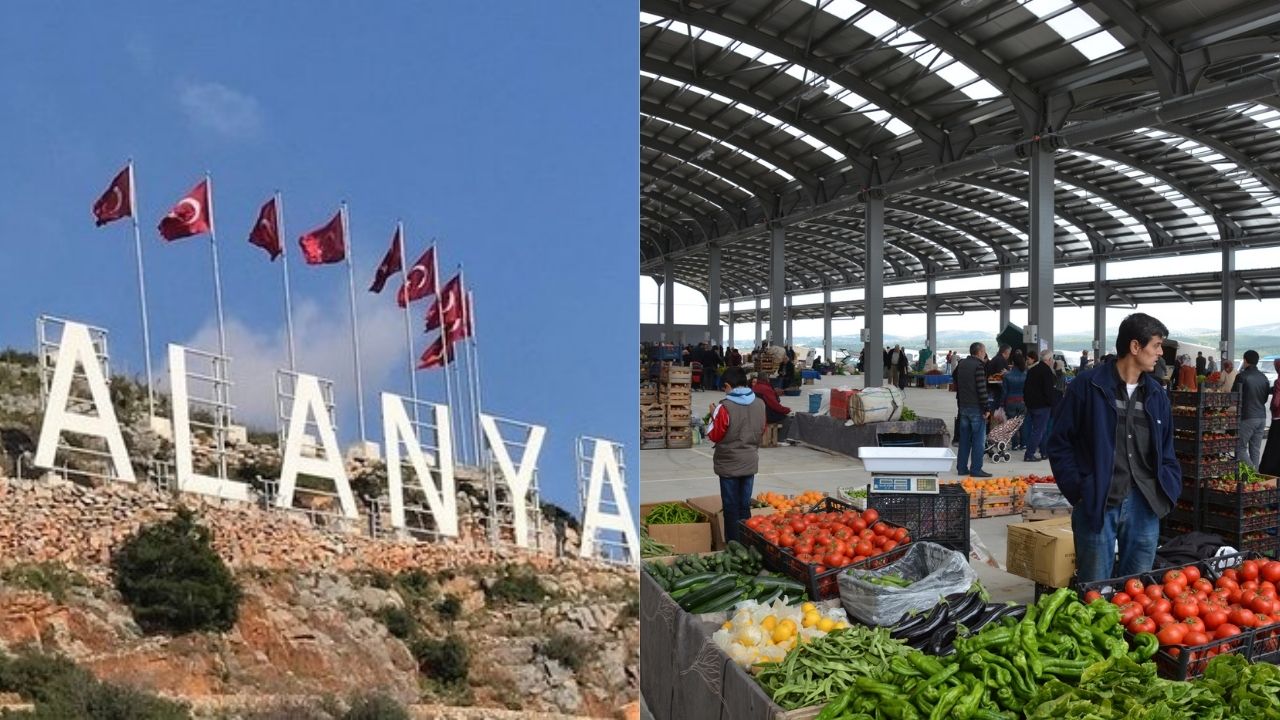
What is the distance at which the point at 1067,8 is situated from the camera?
43.2 feet

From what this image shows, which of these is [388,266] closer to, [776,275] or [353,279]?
[353,279]

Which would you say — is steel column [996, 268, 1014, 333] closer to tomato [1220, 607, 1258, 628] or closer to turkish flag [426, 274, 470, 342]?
tomato [1220, 607, 1258, 628]

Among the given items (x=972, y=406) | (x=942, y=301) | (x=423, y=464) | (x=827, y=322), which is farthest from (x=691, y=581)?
(x=827, y=322)

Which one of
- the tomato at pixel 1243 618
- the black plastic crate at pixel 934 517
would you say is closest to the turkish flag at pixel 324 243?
the tomato at pixel 1243 618

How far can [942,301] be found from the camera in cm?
3934

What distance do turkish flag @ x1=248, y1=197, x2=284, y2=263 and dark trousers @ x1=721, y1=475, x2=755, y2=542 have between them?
448 cm

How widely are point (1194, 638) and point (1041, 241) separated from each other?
49.0 feet

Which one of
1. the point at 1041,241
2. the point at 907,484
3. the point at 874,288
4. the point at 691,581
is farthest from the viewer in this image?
the point at 874,288

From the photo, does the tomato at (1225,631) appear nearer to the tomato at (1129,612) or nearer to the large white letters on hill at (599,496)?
the tomato at (1129,612)

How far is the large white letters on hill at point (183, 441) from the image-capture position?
207 cm

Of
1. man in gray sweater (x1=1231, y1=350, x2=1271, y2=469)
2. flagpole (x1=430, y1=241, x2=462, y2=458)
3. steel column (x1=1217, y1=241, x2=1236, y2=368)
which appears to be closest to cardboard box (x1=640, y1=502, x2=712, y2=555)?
flagpole (x1=430, y1=241, x2=462, y2=458)

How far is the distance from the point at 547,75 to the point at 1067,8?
13.5 metres

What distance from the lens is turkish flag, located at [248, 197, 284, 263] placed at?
2137 millimetres

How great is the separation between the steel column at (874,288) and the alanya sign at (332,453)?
2034 cm
